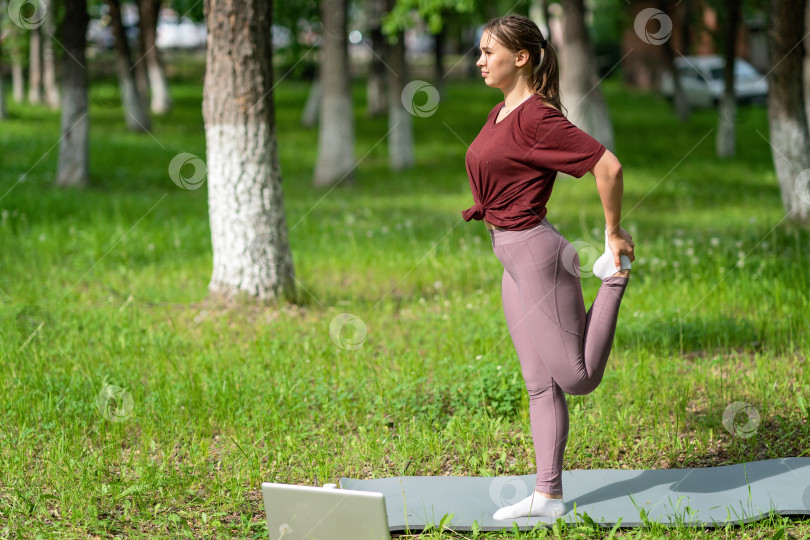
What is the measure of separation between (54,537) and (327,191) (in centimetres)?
1091

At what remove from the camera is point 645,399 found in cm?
498

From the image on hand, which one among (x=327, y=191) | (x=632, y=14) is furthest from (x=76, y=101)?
(x=632, y=14)

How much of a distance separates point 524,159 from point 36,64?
27238 mm

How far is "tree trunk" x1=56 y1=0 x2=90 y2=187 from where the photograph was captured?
12.7 meters

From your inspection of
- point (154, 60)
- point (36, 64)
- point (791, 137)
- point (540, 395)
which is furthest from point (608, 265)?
point (36, 64)

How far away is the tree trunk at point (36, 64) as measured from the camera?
85.4 ft

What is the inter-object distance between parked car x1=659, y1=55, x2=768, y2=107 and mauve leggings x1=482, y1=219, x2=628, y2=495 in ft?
83.9

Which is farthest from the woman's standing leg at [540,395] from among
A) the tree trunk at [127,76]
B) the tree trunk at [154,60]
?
the tree trunk at [154,60]

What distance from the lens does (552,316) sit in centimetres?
342

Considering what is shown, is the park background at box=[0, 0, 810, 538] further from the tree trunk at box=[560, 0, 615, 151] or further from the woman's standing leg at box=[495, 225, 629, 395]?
the tree trunk at box=[560, 0, 615, 151]

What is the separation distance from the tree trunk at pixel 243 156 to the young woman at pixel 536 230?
11.6 ft

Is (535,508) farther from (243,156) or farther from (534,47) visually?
(243,156)

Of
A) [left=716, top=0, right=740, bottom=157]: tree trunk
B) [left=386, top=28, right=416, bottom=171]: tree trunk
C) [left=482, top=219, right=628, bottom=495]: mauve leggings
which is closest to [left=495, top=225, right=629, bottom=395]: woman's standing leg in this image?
[left=482, top=219, right=628, bottom=495]: mauve leggings

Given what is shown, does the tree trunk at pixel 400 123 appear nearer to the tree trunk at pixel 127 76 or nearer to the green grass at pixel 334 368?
the tree trunk at pixel 127 76
